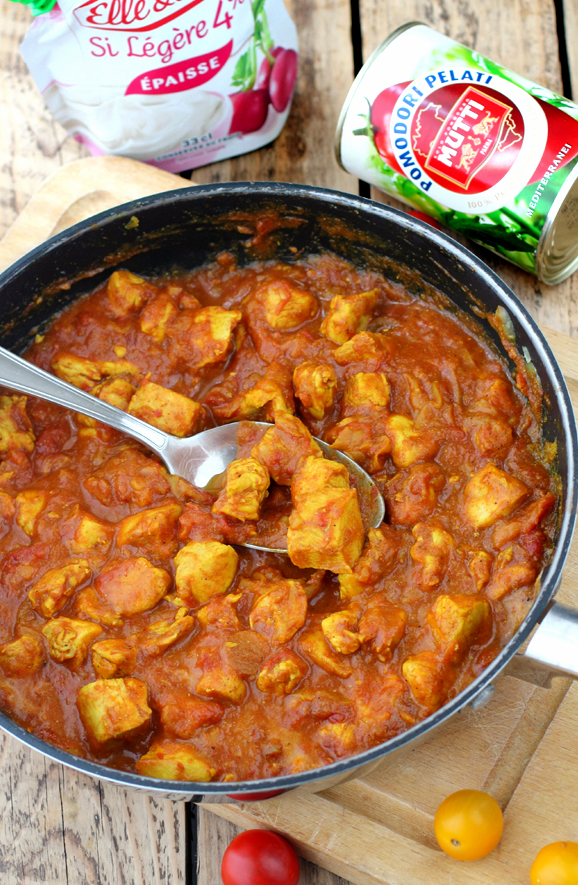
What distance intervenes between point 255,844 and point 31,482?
1.26m

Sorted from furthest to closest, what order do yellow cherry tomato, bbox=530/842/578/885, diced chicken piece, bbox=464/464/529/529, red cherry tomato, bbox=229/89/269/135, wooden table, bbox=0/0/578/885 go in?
wooden table, bbox=0/0/578/885
red cherry tomato, bbox=229/89/269/135
diced chicken piece, bbox=464/464/529/529
yellow cherry tomato, bbox=530/842/578/885

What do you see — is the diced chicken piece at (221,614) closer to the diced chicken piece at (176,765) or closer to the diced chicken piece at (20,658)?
the diced chicken piece at (176,765)

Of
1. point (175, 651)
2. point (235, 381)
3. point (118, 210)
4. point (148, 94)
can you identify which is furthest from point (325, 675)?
point (148, 94)

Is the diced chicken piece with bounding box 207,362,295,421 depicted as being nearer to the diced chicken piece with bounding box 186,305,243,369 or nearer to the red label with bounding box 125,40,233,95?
the diced chicken piece with bounding box 186,305,243,369

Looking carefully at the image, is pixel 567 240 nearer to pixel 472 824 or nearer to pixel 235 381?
pixel 235 381

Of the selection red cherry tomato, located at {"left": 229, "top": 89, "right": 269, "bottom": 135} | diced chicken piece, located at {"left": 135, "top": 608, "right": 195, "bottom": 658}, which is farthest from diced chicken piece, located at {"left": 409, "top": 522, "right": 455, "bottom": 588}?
red cherry tomato, located at {"left": 229, "top": 89, "right": 269, "bottom": 135}

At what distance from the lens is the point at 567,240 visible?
8.46ft

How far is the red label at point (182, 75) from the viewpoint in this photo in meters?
2.53

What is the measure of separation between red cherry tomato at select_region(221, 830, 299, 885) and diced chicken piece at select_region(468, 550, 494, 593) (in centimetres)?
93

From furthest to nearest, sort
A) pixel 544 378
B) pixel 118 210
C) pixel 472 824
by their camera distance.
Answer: pixel 118 210, pixel 544 378, pixel 472 824

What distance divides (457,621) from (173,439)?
3.28 feet

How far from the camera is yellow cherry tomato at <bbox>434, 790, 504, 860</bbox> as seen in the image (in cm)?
197

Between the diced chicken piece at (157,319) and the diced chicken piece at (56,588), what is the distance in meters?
0.80

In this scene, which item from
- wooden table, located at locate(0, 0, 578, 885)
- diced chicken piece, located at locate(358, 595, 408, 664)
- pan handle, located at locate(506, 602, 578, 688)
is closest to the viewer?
pan handle, located at locate(506, 602, 578, 688)
